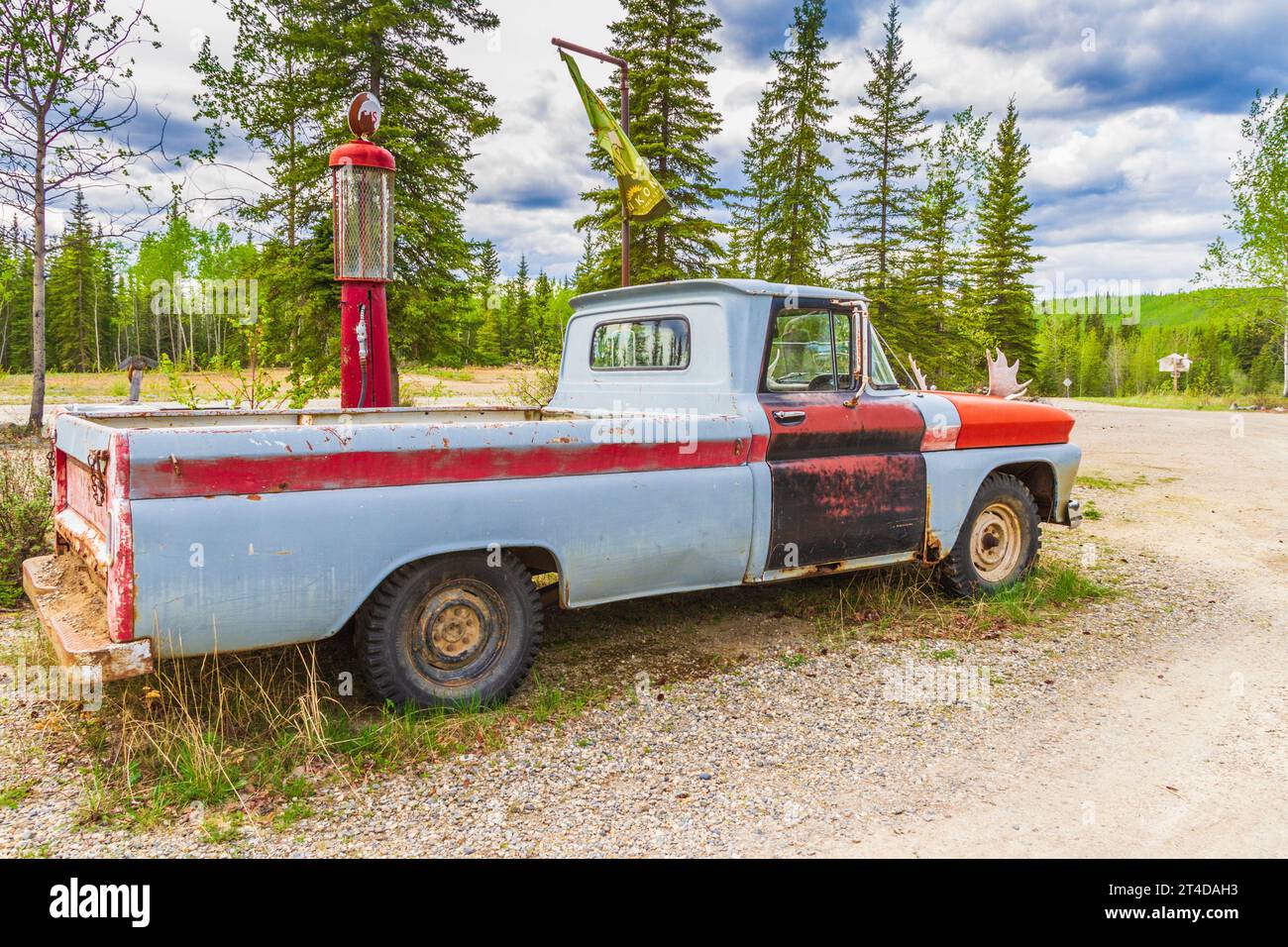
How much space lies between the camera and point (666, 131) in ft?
64.0

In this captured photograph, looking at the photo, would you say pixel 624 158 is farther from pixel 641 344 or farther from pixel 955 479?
pixel 955 479

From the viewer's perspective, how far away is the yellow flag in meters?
10.6

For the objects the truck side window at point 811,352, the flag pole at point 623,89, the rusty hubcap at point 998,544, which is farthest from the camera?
the flag pole at point 623,89

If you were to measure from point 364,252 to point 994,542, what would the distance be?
495 centimetres

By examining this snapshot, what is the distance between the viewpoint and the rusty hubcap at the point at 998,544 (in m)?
5.97

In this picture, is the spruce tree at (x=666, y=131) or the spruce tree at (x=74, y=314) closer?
the spruce tree at (x=666, y=131)

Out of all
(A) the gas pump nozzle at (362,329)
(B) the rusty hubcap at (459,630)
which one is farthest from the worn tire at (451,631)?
(A) the gas pump nozzle at (362,329)

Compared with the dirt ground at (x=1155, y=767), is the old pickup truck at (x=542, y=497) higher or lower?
higher

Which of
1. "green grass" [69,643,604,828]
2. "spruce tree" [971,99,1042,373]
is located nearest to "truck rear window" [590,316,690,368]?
"green grass" [69,643,604,828]

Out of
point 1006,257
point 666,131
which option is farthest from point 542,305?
point 666,131

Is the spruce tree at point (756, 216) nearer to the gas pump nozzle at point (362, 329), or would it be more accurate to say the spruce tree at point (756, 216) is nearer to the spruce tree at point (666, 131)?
the spruce tree at point (666, 131)

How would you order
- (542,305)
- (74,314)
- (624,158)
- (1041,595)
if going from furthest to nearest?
1. (542,305)
2. (74,314)
3. (624,158)
4. (1041,595)

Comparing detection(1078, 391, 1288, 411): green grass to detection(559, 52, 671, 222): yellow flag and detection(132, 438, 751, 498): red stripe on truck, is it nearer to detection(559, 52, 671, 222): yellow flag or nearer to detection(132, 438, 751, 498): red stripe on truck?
detection(559, 52, 671, 222): yellow flag

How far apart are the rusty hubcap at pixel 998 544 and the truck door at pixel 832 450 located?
3.03ft
